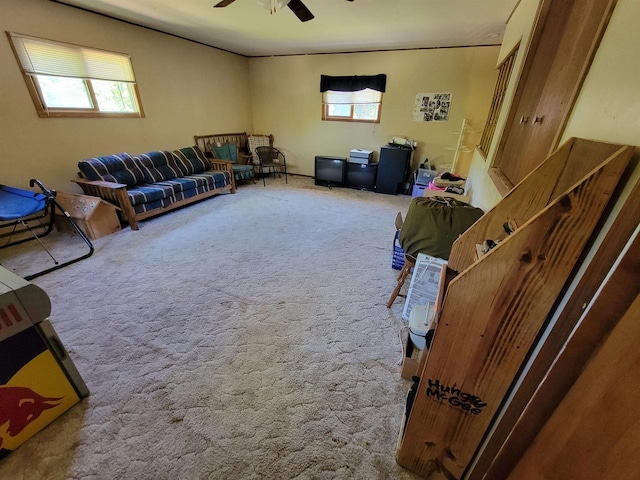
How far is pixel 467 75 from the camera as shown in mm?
4316

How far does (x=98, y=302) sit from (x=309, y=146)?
4.85m

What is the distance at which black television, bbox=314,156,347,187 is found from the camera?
5238 millimetres

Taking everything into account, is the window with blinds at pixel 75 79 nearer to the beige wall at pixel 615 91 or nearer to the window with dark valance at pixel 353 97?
the window with dark valance at pixel 353 97

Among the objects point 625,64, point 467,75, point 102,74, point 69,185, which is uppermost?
point 467,75

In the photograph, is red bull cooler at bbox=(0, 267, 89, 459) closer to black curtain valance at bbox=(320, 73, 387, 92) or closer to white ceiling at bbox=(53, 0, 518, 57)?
white ceiling at bbox=(53, 0, 518, 57)

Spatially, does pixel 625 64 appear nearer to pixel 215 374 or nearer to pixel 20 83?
pixel 215 374

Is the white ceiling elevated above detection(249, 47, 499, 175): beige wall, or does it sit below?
above

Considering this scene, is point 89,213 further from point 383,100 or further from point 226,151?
point 383,100

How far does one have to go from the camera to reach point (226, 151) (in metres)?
5.19

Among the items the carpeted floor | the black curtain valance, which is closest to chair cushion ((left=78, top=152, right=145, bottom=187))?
the carpeted floor

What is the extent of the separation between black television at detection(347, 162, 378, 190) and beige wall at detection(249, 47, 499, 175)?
1.66ft

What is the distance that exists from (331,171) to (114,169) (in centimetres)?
351

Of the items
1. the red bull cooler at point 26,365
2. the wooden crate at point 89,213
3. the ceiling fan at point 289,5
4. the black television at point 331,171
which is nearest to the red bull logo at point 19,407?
the red bull cooler at point 26,365

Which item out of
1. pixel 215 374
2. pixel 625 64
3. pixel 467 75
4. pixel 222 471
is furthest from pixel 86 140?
pixel 467 75
